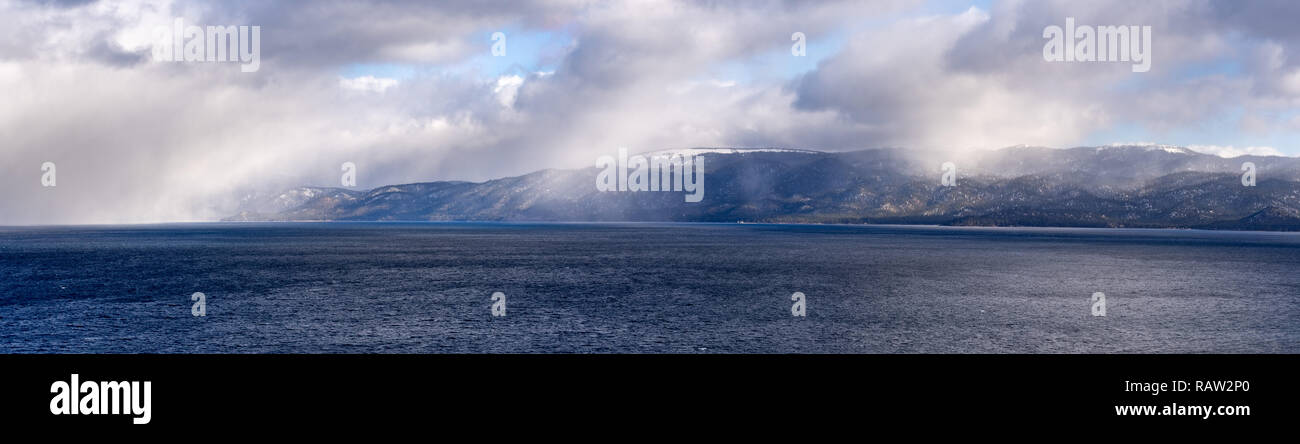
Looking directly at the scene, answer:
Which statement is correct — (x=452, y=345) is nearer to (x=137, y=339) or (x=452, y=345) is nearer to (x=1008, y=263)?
(x=137, y=339)

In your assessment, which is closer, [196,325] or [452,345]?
[452,345]
